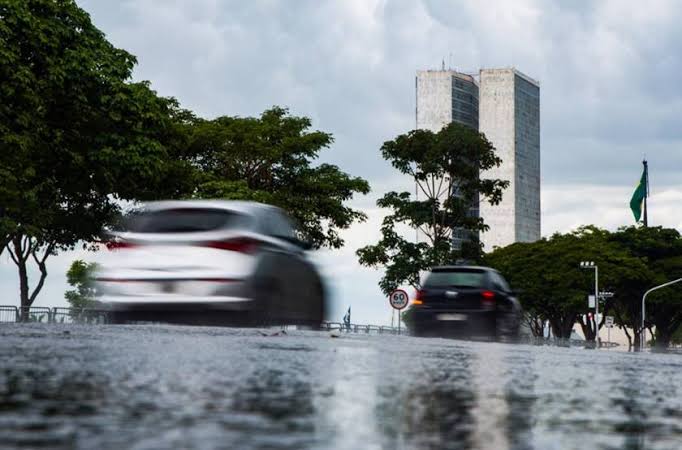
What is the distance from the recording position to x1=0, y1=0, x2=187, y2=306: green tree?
117 ft

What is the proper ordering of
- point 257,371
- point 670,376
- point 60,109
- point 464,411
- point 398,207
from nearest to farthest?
point 464,411 < point 257,371 < point 670,376 < point 60,109 < point 398,207

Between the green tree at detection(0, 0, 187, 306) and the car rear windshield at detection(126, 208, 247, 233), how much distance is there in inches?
730

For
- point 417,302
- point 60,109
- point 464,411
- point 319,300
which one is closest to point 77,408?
point 464,411

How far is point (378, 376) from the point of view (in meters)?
8.21

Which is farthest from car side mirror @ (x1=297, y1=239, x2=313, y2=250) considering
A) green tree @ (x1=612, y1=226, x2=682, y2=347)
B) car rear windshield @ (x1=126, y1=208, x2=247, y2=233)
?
green tree @ (x1=612, y1=226, x2=682, y2=347)

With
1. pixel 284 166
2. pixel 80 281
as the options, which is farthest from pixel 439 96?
pixel 284 166

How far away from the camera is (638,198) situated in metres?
89.0

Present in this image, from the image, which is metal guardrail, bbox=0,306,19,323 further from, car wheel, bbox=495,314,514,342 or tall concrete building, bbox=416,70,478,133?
tall concrete building, bbox=416,70,478,133

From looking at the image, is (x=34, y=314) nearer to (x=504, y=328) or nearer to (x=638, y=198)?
(x=504, y=328)

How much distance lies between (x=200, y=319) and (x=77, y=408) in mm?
12532

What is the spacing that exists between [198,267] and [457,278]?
9.31 m

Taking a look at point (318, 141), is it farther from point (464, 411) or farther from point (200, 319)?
point (464, 411)

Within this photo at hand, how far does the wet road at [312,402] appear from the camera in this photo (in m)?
4.51

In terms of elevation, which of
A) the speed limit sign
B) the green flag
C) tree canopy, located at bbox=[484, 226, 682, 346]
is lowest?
the speed limit sign
